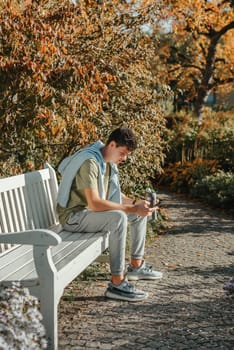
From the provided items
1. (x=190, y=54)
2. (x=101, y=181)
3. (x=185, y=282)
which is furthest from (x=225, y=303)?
(x=190, y=54)

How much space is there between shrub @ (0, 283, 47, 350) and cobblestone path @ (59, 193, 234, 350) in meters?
0.73

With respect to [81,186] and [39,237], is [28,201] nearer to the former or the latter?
[81,186]

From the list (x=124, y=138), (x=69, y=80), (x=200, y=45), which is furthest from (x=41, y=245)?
(x=200, y=45)

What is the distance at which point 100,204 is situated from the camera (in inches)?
199

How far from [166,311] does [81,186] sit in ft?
3.91

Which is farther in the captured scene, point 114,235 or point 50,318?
point 114,235

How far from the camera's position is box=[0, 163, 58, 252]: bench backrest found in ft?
15.9

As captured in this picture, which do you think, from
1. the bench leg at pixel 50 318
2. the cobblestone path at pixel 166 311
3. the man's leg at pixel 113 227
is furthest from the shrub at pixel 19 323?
the man's leg at pixel 113 227

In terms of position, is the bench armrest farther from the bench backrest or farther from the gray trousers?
the gray trousers

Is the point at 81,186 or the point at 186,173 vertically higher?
the point at 81,186

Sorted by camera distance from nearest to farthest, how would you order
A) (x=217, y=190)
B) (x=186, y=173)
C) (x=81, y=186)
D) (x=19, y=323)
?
(x=19, y=323) → (x=81, y=186) → (x=217, y=190) → (x=186, y=173)

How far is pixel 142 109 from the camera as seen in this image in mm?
7840

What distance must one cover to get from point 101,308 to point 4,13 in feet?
8.63

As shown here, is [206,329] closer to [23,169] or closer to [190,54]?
[23,169]
